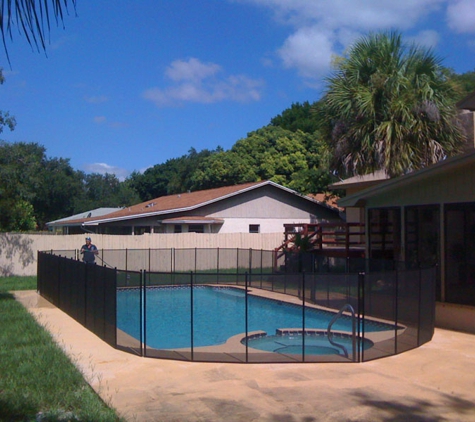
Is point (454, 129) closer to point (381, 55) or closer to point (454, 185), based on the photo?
point (381, 55)

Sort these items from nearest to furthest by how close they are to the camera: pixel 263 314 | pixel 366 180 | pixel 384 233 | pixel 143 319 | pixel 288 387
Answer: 1. pixel 288 387
2. pixel 143 319
3. pixel 263 314
4. pixel 384 233
5. pixel 366 180

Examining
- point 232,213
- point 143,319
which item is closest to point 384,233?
point 143,319

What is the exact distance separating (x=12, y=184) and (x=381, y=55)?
13669 mm

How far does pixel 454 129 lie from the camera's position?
17.6m

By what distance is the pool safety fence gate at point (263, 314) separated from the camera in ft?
35.3

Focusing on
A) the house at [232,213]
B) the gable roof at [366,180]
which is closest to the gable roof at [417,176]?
the gable roof at [366,180]

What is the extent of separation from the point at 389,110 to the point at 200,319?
335 inches

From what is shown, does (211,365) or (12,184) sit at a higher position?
(12,184)

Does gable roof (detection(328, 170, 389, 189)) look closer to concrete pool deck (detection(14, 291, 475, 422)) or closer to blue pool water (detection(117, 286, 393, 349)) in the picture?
blue pool water (detection(117, 286, 393, 349))

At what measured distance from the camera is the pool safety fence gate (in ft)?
35.3

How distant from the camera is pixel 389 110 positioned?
17516mm

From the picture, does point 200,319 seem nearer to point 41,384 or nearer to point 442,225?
point 442,225

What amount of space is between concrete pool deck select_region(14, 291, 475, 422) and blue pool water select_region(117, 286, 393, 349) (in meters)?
1.02

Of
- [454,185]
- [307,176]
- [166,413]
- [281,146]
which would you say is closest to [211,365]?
[166,413]
